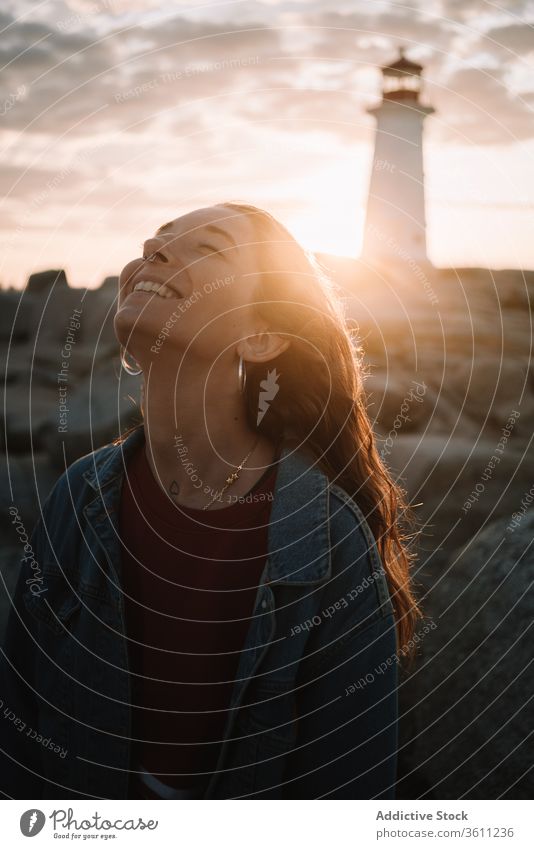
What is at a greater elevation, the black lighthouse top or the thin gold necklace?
the black lighthouse top

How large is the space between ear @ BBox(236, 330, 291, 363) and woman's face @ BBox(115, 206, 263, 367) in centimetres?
2

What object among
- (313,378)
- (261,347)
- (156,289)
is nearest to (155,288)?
(156,289)

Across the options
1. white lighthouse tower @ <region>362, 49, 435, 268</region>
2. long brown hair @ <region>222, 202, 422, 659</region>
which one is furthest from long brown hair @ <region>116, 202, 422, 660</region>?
white lighthouse tower @ <region>362, 49, 435, 268</region>

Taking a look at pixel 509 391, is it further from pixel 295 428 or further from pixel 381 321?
pixel 295 428

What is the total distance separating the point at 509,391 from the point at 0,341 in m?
6.08

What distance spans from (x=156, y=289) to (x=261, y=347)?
0.33 meters

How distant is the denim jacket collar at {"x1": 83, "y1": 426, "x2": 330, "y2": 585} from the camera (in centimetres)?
205

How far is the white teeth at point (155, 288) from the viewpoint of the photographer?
6.56ft

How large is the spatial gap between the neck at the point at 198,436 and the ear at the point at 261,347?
75mm

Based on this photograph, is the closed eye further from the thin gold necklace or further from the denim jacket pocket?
the denim jacket pocket

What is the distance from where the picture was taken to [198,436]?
2.19 m

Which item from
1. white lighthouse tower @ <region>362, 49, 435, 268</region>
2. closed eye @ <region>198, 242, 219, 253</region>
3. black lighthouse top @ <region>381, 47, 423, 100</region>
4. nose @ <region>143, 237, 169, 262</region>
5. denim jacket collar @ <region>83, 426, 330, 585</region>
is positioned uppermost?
black lighthouse top @ <region>381, 47, 423, 100</region>

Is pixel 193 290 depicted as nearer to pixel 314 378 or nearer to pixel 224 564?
pixel 314 378
